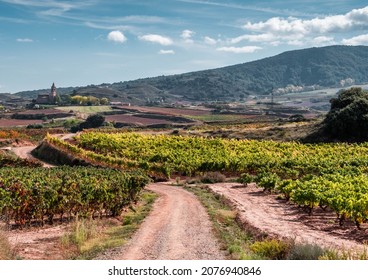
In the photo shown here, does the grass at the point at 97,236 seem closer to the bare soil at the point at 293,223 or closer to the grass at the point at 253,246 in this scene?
the grass at the point at 253,246

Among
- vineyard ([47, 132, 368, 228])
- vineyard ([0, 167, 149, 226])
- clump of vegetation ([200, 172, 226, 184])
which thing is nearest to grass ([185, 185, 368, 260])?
vineyard ([47, 132, 368, 228])

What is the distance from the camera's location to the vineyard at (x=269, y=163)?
26.2 metres

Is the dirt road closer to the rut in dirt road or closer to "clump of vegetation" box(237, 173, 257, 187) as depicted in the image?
"clump of vegetation" box(237, 173, 257, 187)

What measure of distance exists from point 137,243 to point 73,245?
2562 millimetres

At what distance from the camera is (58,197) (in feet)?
75.4

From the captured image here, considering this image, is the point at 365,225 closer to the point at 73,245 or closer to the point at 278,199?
the point at 278,199

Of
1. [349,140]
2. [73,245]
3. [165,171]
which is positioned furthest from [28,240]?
[349,140]

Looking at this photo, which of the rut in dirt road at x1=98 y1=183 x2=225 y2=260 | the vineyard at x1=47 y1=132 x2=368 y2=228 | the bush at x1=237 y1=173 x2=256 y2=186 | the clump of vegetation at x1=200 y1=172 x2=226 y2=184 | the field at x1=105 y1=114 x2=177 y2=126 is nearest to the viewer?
the rut in dirt road at x1=98 y1=183 x2=225 y2=260

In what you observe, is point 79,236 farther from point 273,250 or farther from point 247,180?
point 247,180

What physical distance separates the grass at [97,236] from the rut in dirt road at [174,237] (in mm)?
540

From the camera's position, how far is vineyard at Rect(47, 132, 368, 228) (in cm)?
2622

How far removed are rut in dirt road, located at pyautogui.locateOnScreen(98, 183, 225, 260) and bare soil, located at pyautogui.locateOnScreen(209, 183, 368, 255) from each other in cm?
281

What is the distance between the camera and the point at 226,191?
3903 centimetres

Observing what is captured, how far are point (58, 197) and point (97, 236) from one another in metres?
4.08
